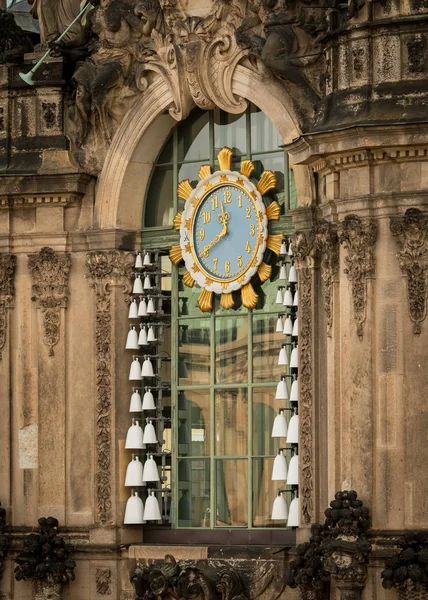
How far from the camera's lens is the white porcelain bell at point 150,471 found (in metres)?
33.2

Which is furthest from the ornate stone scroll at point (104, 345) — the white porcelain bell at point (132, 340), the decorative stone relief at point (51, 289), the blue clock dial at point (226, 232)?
the blue clock dial at point (226, 232)

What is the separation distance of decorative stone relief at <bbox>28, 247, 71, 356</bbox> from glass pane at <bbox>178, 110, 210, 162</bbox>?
6.45 ft

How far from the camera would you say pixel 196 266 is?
3303 cm

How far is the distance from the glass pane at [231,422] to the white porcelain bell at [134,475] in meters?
1.06

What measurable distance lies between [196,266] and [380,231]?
11.1 ft

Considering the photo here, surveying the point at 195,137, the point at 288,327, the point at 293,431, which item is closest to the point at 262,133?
the point at 195,137

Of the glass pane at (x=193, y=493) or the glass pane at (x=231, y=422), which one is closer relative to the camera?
the glass pane at (x=231, y=422)

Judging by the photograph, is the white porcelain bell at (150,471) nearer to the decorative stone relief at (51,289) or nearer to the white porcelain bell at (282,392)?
the decorative stone relief at (51,289)

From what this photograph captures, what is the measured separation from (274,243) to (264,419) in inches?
82.4

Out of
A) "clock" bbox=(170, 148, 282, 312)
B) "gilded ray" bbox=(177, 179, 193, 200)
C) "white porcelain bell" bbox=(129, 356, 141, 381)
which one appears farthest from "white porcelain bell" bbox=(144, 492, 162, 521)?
"gilded ray" bbox=(177, 179, 193, 200)

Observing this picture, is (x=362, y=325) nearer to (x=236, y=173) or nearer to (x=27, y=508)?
(x=236, y=173)

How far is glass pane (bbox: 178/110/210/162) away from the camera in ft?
109

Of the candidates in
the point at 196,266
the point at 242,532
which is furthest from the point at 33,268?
the point at 242,532

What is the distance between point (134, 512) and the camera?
109 ft
